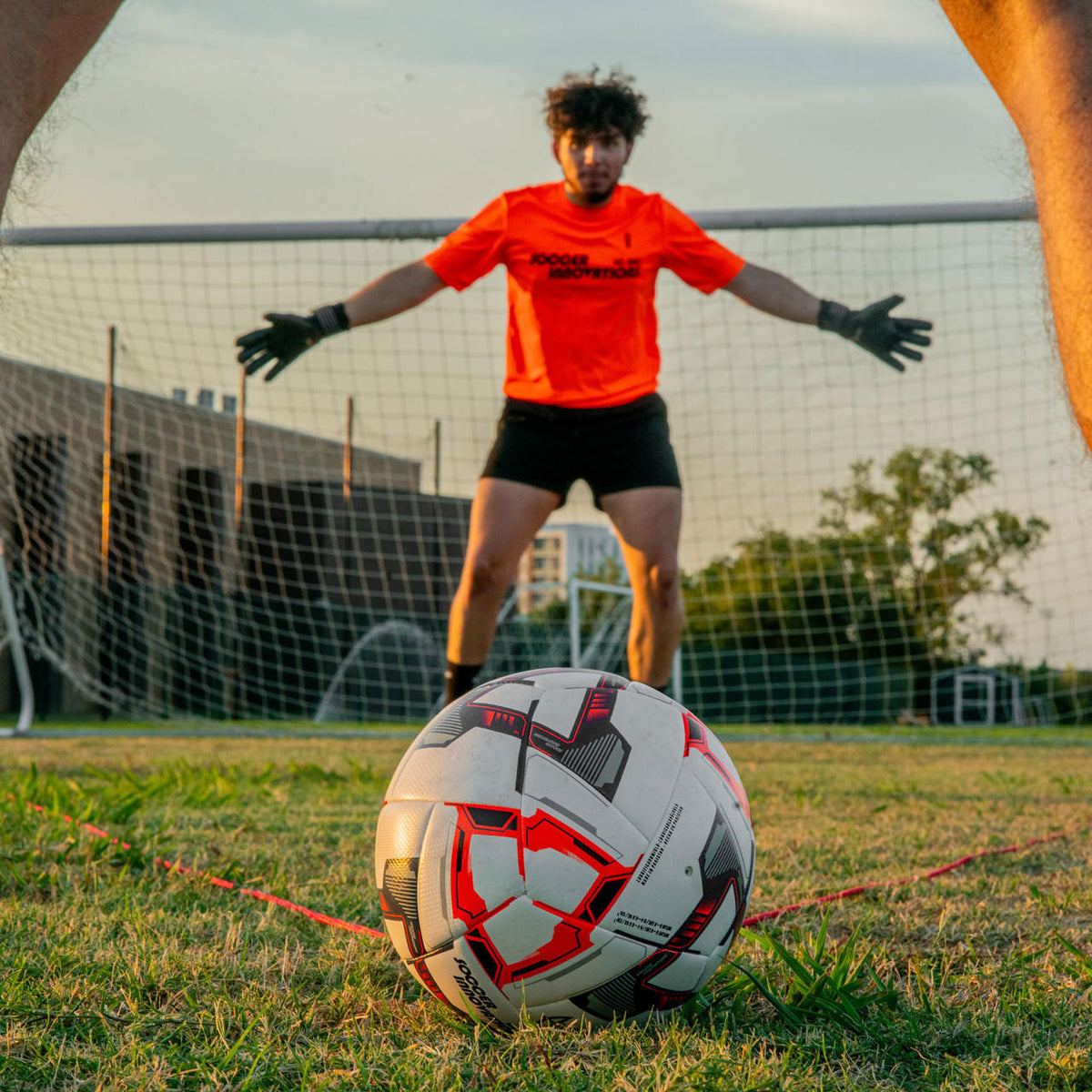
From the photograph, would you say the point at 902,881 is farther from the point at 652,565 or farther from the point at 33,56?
the point at 33,56

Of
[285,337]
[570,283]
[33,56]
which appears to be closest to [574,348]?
[570,283]

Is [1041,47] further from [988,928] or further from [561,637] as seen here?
[561,637]

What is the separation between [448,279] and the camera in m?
3.96

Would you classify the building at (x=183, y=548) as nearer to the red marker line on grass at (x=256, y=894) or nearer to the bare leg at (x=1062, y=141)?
the red marker line on grass at (x=256, y=894)

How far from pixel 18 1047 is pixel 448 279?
3.03m

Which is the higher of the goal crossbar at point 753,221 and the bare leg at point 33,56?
the goal crossbar at point 753,221

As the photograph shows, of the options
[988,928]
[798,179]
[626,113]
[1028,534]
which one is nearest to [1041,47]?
[988,928]

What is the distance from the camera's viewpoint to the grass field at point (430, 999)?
1.34m

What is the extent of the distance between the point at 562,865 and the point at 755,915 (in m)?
0.87

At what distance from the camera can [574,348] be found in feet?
12.8

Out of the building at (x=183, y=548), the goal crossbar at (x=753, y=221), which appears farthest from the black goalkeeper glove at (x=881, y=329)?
the building at (x=183, y=548)

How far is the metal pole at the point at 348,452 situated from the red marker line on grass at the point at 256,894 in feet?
16.7

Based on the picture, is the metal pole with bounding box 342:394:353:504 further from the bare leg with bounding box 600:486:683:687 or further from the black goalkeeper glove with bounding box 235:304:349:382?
the bare leg with bounding box 600:486:683:687

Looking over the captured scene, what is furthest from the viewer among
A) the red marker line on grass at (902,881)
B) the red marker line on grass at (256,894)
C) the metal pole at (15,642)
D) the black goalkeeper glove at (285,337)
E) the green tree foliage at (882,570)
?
the green tree foliage at (882,570)
